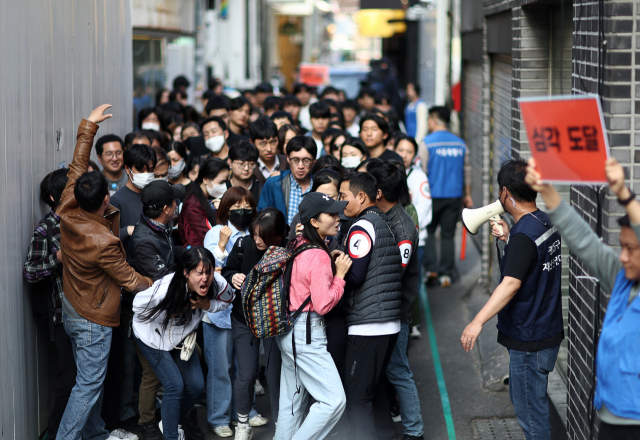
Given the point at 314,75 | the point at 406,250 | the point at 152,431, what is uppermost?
the point at 314,75

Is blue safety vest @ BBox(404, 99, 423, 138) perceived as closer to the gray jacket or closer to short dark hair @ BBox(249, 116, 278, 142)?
short dark hair @ BBox(249, 116, 278, 142)

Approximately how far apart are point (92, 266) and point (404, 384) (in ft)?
7.49

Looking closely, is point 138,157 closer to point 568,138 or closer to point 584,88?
point 584,88

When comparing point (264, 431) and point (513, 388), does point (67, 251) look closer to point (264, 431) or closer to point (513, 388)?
point (264, 431)

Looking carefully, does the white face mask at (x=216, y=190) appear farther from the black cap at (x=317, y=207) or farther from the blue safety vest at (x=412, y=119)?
the blue safety vest at (x=412, y=119)

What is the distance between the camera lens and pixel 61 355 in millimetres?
5102

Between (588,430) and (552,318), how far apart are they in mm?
655

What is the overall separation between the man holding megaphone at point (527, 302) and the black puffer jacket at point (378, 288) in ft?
2.06

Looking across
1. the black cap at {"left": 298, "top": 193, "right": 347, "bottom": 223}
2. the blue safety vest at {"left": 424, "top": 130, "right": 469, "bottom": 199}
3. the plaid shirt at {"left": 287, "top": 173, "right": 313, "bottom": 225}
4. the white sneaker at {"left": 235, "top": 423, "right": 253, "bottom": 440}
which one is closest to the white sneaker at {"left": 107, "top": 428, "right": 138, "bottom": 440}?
the white sneaker at {"left": 235, "top": 423, "right": 253, "bottom": 440}

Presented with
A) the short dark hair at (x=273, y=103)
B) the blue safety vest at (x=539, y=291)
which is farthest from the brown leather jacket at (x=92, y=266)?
the short dark hair at (x=273, y=103)

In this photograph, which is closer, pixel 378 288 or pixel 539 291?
pixel 539 291

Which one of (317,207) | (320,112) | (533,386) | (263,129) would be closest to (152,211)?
(317,207)

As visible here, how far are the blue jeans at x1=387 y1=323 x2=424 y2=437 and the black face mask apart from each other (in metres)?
1.34

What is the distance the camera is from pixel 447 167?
9.16 metres
